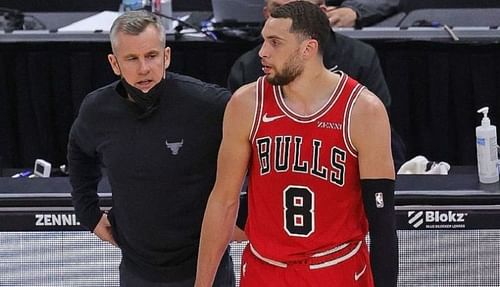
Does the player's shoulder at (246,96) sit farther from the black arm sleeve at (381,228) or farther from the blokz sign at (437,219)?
the blokz sign at (437,219)

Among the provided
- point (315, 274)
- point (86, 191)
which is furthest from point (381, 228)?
point (86, 191)

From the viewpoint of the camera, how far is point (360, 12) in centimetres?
598

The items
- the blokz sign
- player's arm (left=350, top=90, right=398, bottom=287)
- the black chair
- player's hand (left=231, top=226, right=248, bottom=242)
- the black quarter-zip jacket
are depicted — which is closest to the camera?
player's arm (left=350, top=90, right=398, bottom=287)

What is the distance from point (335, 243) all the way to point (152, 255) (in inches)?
22.0

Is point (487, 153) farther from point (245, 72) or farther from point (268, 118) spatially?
point (245, 72)

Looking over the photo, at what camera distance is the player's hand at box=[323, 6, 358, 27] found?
5.83 meters

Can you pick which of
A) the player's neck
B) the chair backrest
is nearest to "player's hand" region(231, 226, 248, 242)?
the player's neck

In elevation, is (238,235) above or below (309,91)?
below

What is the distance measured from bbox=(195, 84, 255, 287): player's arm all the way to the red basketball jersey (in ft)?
0.10

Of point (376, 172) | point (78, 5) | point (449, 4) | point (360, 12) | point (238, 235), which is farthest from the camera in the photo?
point (78, 5)

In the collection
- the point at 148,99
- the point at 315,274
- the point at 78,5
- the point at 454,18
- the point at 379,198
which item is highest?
the point at 148,99

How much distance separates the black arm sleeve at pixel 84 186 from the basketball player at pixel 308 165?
0.51 meters

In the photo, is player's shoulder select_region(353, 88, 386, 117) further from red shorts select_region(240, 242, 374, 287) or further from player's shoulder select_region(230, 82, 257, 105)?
red shorts select_region(240, 242, 374, 287)

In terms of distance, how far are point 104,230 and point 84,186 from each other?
0.49 feet
